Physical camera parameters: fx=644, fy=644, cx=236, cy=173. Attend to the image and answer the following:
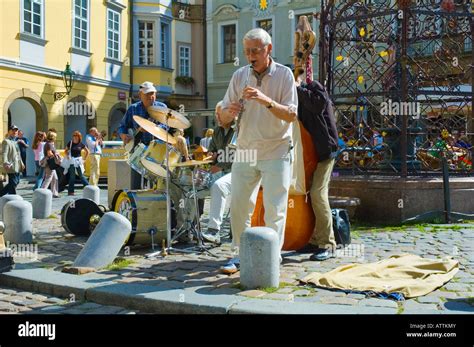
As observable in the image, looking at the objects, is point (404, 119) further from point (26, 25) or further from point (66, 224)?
point (26, 25)

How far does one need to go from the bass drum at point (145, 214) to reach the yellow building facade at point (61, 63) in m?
14.3

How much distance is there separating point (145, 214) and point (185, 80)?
25.8 m

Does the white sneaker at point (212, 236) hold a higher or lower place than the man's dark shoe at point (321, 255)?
higher

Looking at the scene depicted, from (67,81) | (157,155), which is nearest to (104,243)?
(157,155)

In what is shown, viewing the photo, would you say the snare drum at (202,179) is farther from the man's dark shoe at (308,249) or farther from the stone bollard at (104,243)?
the man's dark shoe at (308,249)

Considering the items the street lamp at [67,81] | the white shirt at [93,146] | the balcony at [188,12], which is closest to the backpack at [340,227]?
the white shirt at [93,146]

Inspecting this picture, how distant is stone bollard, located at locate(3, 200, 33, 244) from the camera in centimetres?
714

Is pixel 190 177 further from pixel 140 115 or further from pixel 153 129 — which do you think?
pixel 140 115

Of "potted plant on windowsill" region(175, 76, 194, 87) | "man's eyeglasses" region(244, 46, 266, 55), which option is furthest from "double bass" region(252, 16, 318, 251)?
"potted plant on windowsill" region(175, 76, 194, 87)

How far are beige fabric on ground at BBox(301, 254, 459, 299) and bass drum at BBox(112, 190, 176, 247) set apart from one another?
2.10m

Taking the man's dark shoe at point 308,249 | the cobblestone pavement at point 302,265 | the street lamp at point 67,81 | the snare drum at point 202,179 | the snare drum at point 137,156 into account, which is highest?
the street lamp at point 67,81

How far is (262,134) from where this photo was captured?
530 cm

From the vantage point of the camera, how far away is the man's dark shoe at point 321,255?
20.1ft
